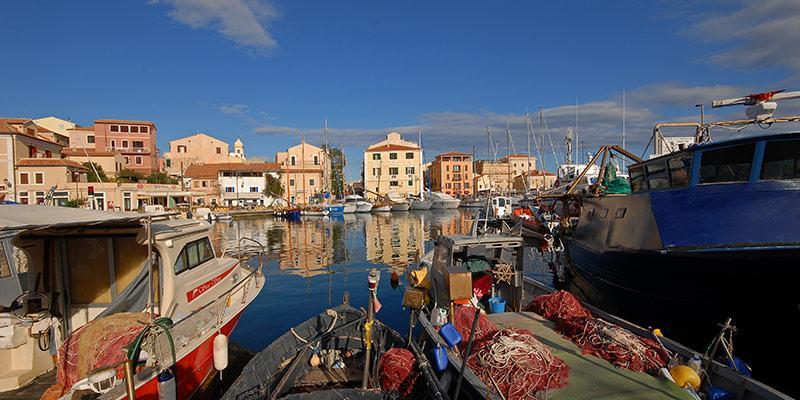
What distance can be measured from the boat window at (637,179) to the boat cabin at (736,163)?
4.04ft

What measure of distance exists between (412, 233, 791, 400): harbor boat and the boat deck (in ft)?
0.04

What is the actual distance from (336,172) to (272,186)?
28447mm

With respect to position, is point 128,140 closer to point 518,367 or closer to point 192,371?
point 192,371

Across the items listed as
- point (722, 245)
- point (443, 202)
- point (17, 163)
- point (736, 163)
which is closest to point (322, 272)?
point (722, 245)

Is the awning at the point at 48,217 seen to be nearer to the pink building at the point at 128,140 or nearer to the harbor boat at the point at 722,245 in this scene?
the harbor boat at the point at 722,245

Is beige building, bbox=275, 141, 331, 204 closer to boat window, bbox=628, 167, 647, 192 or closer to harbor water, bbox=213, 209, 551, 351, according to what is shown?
harbor water, bbox=213, 209, 551, 351

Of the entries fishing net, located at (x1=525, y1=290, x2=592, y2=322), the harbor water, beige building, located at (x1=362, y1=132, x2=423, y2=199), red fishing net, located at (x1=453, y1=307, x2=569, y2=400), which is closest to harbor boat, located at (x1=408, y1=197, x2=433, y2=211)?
beige building, located at (x1=362, y1=132, x2=423, y2=199)

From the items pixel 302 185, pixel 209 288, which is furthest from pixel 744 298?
pixel 302 185

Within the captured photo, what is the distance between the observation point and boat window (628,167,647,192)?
1130 centimetres

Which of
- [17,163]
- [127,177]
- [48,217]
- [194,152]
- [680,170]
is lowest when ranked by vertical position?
[48,217]

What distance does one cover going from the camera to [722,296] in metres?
8.09

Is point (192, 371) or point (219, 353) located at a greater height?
point (219, 353)

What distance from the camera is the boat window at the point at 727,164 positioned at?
823 cm

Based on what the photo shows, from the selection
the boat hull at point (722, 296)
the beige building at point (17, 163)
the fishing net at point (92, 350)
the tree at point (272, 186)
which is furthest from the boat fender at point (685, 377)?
the tree at point (272, 186)
